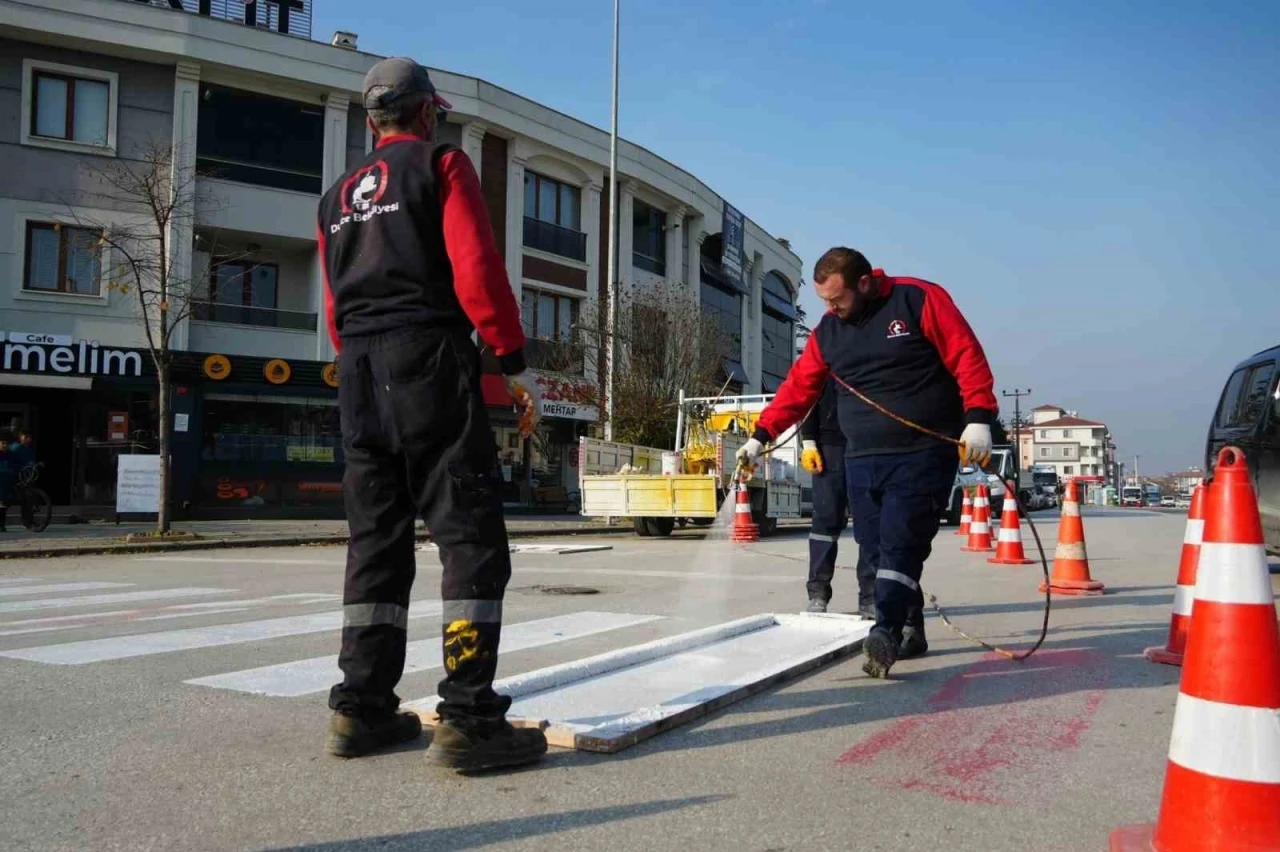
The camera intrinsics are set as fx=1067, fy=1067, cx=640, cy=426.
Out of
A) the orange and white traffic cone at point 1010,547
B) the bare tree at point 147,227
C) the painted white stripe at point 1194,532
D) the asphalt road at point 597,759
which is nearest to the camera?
the asphalt road at point 597,759

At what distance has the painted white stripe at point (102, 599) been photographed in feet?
25.1

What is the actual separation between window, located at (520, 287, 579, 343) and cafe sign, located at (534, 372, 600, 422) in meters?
1.18

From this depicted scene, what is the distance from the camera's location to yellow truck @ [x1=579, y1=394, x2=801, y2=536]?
16.6 metres

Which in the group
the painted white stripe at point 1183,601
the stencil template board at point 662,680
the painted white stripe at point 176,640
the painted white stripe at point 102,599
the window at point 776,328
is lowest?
the painted white stripe at point 102,599

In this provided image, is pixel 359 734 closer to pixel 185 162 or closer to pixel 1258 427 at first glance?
pixel 1258 427

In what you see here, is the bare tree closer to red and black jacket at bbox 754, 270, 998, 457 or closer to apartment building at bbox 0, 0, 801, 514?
apartment building at bbox 0, 0, 801, 514

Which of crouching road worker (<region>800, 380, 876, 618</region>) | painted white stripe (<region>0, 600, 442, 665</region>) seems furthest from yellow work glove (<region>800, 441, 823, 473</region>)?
painted white stripe (<region>0, 600, 442, 665</region>)

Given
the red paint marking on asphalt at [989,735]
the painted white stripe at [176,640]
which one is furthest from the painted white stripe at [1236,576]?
the painted white stripe at [176,640]

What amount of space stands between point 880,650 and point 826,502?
211cm

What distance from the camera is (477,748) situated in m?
3.16

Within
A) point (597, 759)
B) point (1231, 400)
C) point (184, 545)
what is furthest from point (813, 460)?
point (184, 545)

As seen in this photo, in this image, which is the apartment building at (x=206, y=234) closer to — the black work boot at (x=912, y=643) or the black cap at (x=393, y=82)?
the black work boot at (x=912, y=643)

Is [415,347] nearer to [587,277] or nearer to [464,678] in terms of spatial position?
[464,678]

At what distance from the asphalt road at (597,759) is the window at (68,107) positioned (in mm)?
18161
